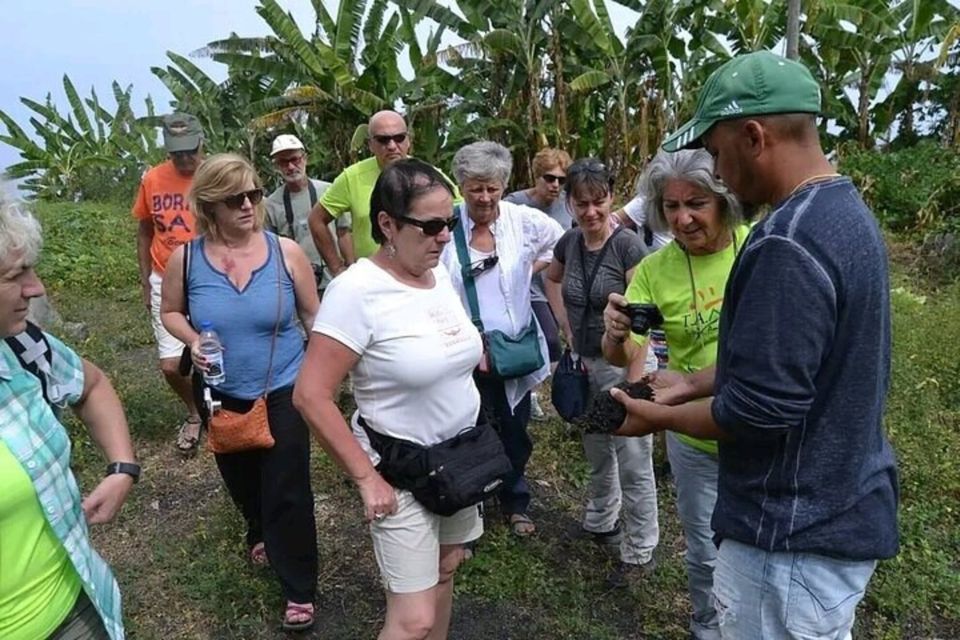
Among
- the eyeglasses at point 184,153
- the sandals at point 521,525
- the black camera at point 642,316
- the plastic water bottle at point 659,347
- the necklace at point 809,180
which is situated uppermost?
the necklace at point 809,180

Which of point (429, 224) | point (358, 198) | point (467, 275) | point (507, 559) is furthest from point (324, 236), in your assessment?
point (429, 224)

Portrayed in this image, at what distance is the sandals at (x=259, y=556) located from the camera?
3.57 metres

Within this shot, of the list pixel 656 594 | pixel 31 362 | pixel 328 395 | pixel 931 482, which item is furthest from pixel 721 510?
pixel 931 482

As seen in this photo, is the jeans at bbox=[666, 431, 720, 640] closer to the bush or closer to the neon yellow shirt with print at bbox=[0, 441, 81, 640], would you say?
the neon yellow shirt with print at bbox=[0, 441, 81, 640]

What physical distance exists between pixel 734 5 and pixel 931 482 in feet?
30.0

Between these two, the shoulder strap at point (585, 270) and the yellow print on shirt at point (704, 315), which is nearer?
the yellow print on shirt at point (704, 315)

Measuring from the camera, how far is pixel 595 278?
333 cm

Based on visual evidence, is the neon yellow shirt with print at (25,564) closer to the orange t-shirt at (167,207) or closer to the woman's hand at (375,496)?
the woman's hand at (375,496)

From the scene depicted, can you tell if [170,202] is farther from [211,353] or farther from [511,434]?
[511,434]

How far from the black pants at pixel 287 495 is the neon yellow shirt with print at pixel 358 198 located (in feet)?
4.82

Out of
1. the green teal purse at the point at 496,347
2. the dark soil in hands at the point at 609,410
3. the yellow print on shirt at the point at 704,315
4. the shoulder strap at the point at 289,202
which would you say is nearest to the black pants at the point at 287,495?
the green teal purse at the point at 496,347

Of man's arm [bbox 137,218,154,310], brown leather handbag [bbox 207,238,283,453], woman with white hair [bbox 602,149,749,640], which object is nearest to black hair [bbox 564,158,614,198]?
woman with white hair [bbox 602,149,749,640]

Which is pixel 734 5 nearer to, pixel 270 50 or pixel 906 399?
pixel 270 50

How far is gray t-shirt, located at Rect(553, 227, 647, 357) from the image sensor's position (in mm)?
3309
